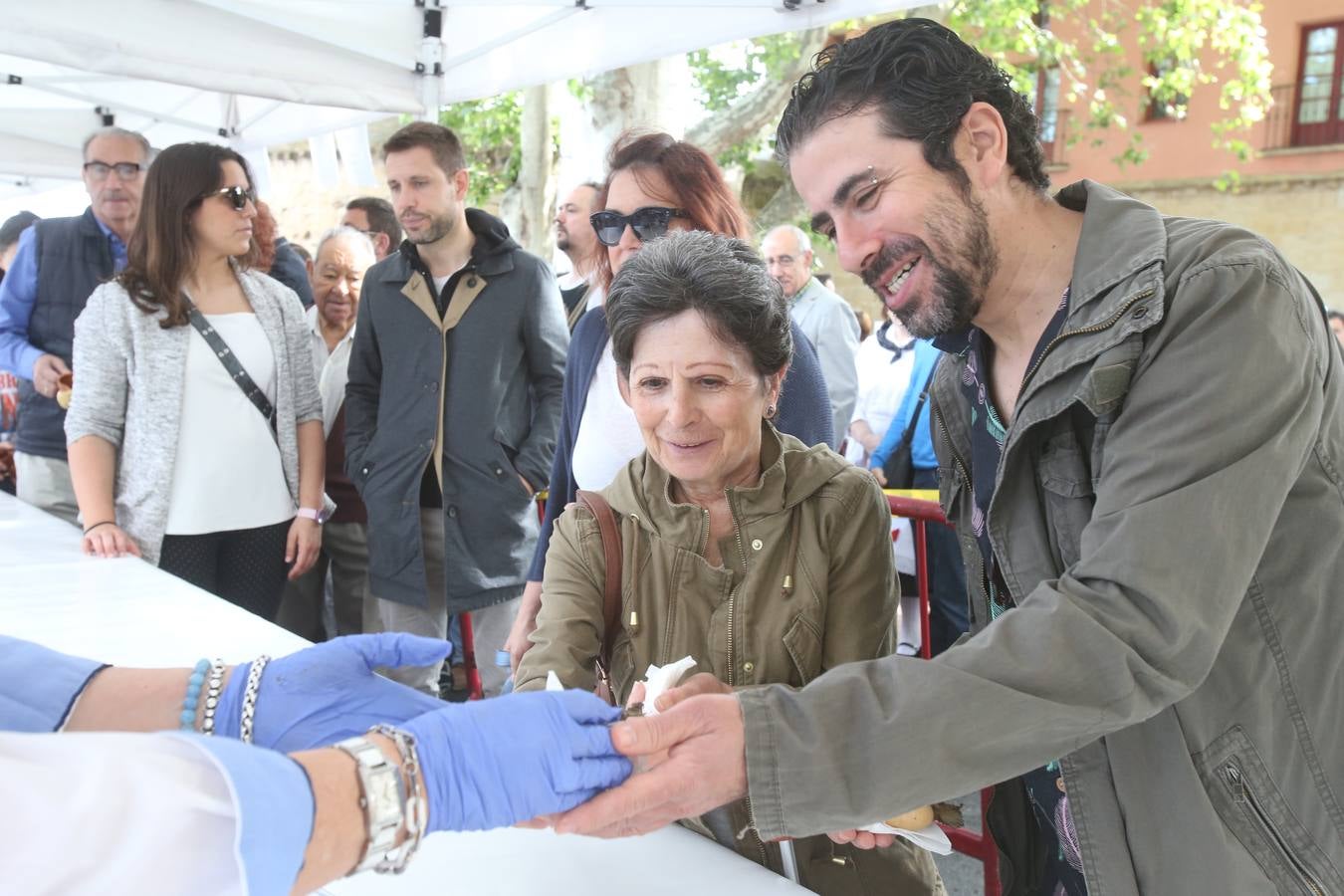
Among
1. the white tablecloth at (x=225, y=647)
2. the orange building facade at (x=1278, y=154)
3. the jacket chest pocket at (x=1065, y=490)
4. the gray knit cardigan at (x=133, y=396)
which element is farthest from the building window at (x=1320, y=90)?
the white tablecloth at (x=225, y=647)

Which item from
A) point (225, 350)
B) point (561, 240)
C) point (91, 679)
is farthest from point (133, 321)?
point (561, 240)

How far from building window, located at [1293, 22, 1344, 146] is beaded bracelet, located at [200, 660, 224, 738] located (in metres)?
22.5

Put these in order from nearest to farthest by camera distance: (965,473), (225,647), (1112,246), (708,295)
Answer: (1112,246), (965,473), (708,295), (225,647)

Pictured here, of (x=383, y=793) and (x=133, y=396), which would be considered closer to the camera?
(x=383, y=793)

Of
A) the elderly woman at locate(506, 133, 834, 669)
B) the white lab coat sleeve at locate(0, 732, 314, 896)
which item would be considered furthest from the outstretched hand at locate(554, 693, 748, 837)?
the elderly woman at locate(506, 133, 834, 669)

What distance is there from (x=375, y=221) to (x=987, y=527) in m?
4.62

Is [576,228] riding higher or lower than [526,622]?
higher

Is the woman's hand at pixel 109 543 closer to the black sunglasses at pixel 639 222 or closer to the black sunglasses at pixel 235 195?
the black sunglasses at pixel 235 195

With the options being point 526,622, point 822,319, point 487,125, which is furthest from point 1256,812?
point 487,125

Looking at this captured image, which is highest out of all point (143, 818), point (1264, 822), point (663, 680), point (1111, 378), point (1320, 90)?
point (1320, 90)

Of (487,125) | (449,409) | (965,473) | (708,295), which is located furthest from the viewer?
(487,125)

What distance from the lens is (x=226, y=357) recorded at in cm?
324

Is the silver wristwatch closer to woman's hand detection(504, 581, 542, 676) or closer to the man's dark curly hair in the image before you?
the man's dark curly hair

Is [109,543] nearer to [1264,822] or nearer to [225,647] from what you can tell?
[225,647]
